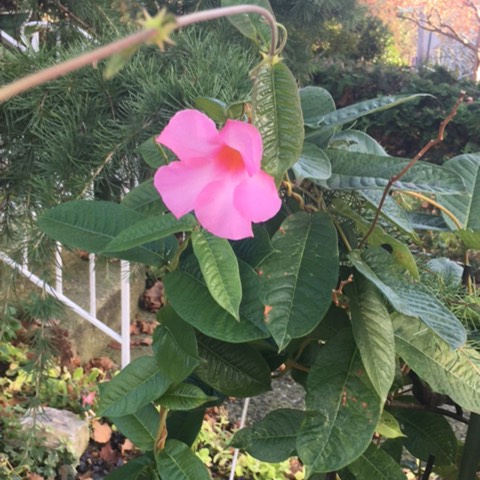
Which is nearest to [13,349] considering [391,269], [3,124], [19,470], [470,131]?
[19,470]

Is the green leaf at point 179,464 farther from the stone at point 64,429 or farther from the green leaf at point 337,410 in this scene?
the stone at point 64,429

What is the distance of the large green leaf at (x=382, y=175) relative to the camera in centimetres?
62

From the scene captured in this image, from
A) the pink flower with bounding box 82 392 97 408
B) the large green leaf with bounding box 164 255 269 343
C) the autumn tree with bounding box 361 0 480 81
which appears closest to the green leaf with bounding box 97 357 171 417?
the large green leaf with bounding box 164 255 269 343

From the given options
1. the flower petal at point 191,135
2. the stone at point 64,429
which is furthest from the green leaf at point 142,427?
the stone at point 64,429

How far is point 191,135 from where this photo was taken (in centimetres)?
45

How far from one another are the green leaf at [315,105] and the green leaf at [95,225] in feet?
0.71

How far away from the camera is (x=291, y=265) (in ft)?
2.00

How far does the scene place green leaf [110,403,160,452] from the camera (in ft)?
2.64

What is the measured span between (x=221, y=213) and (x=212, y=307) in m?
0.18

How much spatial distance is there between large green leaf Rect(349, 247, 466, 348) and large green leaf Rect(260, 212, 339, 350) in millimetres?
33

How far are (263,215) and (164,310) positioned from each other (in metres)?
0.26

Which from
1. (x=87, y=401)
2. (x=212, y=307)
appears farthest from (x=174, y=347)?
(x=87, y=401)

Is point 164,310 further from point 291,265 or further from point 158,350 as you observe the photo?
point 291,265

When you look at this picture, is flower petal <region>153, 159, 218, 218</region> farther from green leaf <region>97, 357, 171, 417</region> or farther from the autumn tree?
the autumn tree
